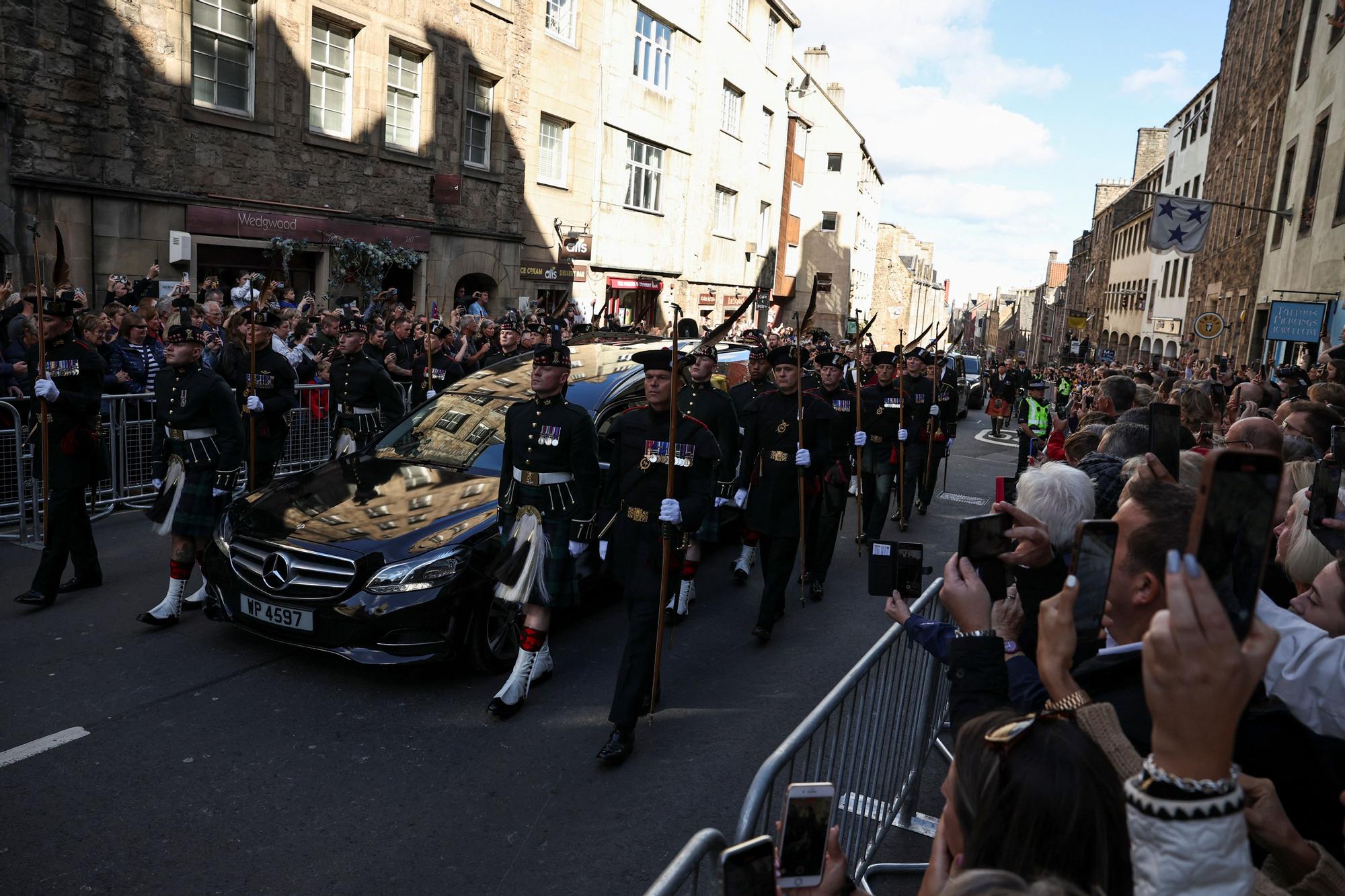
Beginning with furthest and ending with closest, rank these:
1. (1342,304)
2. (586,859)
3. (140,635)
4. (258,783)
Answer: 1. (1342,304)
2. (140,635)
3. (258,783)
4. (586,859)

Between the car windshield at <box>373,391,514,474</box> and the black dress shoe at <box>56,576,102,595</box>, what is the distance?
2.23m

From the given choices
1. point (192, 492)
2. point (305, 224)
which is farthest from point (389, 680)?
point (305, 224)

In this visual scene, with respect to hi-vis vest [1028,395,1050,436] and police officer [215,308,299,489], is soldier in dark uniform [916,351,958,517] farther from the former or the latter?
police officer [215,308,299,489]

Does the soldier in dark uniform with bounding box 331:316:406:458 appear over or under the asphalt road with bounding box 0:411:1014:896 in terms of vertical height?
over

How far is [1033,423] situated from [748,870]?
14181 millimetres

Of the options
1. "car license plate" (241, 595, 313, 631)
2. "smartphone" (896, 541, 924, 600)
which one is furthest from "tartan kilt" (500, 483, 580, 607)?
"smartphone" (896, 541, 924, 600)

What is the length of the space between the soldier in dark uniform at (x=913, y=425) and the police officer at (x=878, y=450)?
0.16 metres

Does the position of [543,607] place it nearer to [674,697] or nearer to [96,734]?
[674,697]

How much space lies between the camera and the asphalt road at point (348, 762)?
12.9ft

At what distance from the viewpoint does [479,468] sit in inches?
264

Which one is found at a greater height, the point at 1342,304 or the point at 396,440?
the point at 1342,304

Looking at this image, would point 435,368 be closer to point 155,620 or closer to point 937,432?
point 937,432

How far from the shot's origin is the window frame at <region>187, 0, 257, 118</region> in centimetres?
Answer: 1449

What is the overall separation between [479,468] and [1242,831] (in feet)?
18.9
